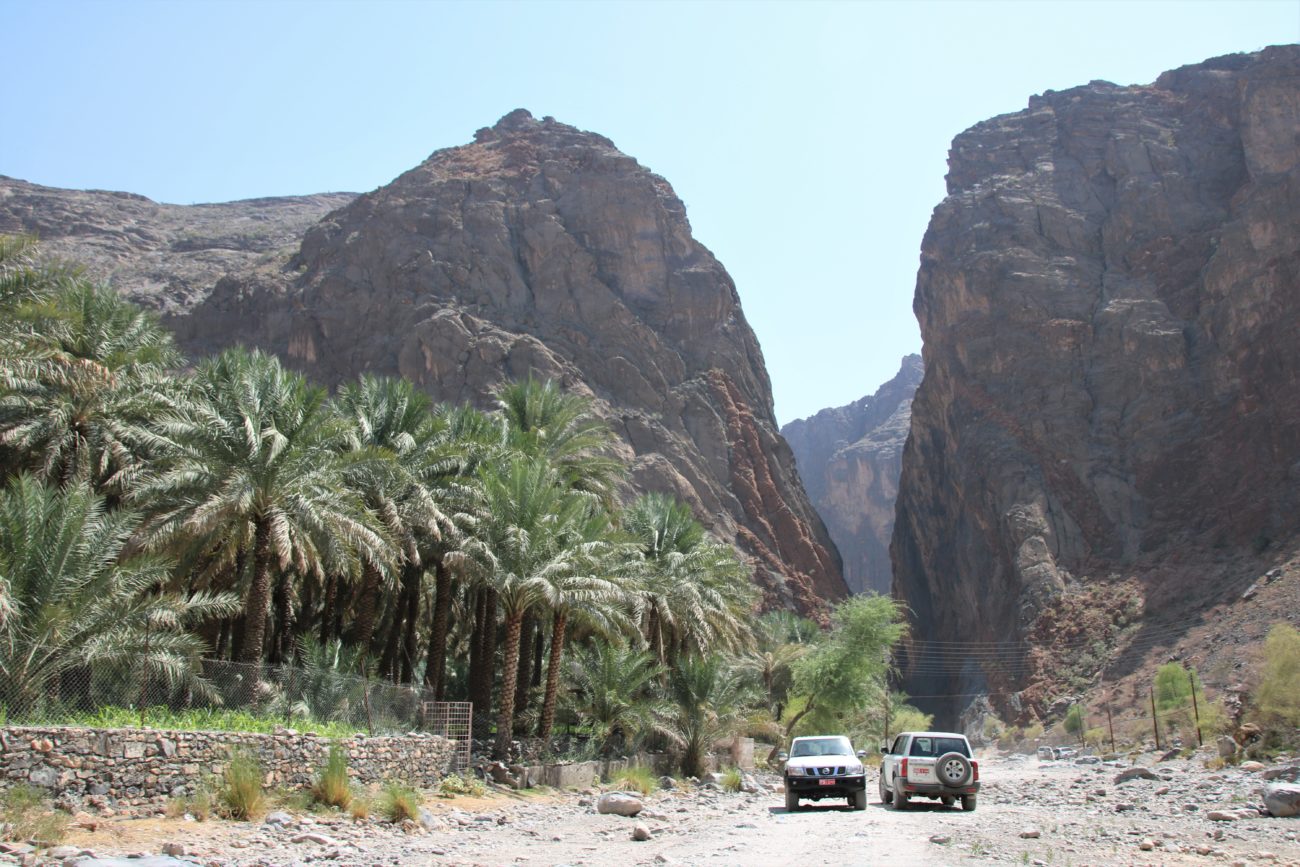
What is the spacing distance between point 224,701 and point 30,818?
8108 millimetres

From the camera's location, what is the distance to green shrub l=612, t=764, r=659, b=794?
25.2 metres

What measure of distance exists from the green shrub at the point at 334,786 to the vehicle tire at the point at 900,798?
1034cm

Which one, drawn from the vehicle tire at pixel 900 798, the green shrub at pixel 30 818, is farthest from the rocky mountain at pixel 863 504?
the green shrub at pixel 30 818

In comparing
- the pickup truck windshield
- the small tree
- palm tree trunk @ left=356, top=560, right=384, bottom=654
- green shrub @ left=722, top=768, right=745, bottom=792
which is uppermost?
palm tree trunk @ left=356, top=560, right=384, bottom=654

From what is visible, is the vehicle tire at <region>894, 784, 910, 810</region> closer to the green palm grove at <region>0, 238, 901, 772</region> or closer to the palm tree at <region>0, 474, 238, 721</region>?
the green palm grove at <region>0, 238, 901, 772</region>

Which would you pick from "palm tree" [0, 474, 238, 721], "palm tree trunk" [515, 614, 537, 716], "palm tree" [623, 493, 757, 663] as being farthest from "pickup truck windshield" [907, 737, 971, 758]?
"palm tree" [0, 474, 238, 721]

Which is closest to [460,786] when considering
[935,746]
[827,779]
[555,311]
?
[827,779]

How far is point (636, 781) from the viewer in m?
25.5

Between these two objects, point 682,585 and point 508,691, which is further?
point 682,585

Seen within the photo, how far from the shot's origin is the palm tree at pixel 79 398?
22.9 m

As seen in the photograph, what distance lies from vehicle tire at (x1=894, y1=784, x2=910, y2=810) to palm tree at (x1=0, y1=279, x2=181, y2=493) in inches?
663

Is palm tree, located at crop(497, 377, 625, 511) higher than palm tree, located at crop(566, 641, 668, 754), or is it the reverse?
palm tree, located at crop(497, 377, 625, 511)

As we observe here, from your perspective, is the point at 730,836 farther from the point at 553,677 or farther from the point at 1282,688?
the point at 1282,688

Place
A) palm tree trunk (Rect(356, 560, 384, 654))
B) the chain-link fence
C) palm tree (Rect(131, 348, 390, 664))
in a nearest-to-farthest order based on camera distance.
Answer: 1. the chain-link fence
2. palm tree (Rect(131, 348, 390, 664))
3. palm tree trunk (Rect(356, 560, 384, 654))
